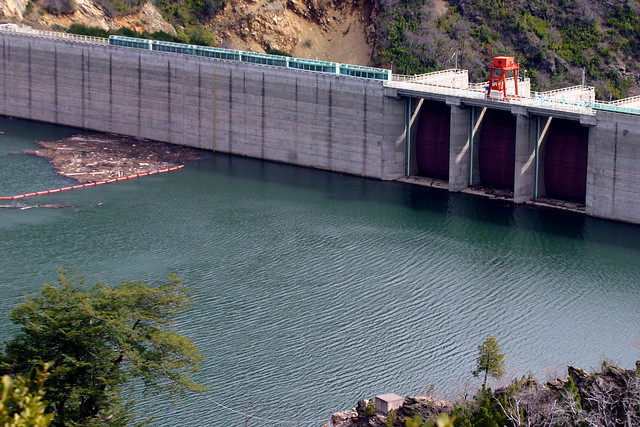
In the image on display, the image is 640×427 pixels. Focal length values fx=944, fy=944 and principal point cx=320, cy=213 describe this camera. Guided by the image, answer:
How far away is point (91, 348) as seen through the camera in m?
28.7

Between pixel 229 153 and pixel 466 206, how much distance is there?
23665 millimetres

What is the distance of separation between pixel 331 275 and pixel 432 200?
55.9 feet

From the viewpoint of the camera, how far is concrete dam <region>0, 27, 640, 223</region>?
196 ft

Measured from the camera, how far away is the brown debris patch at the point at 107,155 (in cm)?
6908

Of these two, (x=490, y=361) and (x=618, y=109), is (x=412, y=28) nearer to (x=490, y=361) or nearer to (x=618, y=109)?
(x=618, y=109)

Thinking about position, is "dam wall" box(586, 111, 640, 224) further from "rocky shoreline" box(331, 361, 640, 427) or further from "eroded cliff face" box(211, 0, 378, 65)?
"eroded cliff face" box(211, 0, 378, 65)

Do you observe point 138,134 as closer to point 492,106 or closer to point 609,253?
point 492,106

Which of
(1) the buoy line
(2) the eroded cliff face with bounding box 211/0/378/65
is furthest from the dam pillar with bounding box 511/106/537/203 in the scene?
(2) the eroded cliff face with bounding box 211/0/378/65

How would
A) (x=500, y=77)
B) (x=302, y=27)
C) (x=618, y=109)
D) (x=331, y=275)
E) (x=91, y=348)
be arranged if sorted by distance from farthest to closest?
1. (x=302, y=27)
2. (x=500, y=77)
3. (x=618, y=109)
4. (x=331, y=275)
5. (x=91, y=348)

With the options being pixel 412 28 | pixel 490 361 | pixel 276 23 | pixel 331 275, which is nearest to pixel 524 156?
pixel 331 275

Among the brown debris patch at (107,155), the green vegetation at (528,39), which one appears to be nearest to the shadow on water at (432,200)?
the brown debris patch at (107,155)

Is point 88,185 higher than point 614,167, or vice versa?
point 614,167

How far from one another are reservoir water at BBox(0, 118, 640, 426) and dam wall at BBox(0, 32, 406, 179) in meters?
3.68

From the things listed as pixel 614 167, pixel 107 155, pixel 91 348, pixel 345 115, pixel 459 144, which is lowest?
pixel 91 348
